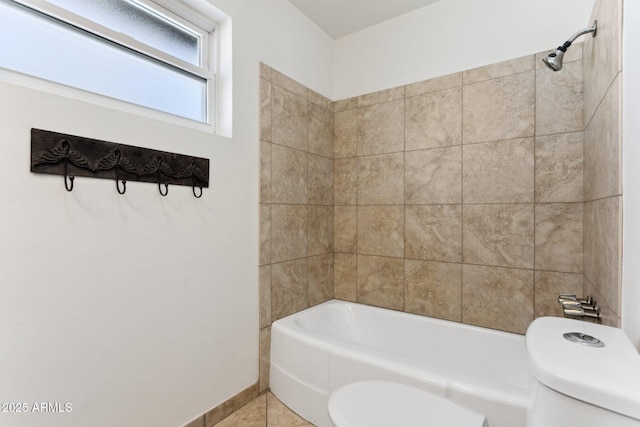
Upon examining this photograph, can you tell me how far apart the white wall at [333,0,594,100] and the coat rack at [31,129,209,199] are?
1.55 metres

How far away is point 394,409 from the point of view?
1149 millimetres

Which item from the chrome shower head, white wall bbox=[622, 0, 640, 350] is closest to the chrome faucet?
white wall bbox=[622, 0, 640, 350]

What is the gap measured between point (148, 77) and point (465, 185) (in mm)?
1908

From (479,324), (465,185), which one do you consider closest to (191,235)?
(465,185)

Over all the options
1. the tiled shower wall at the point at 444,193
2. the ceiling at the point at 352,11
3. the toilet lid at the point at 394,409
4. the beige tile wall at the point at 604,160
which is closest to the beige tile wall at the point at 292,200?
the tiled shower wall at the point at 444,193

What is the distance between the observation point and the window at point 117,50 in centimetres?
117

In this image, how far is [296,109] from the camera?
227 centimetres

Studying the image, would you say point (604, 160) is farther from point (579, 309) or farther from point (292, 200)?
point (292, 200)

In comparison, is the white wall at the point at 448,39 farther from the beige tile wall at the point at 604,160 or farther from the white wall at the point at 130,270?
the white wall at the point at 130,270

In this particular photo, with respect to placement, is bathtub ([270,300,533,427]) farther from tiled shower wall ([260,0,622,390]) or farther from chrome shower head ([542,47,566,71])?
chrome shower head ([542,47,566,71])

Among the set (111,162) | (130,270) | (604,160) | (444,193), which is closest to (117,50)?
(111,162)

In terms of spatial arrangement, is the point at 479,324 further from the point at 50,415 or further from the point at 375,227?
the point at 50,415

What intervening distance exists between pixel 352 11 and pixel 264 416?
267 cm

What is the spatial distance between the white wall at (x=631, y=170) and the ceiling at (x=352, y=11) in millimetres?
1494
